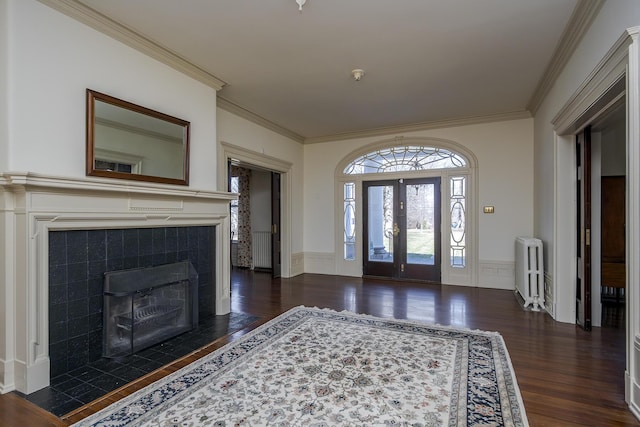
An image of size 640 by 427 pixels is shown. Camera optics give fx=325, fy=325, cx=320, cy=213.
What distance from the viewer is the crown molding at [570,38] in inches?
106

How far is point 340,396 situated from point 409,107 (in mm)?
4373

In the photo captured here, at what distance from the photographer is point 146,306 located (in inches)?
127

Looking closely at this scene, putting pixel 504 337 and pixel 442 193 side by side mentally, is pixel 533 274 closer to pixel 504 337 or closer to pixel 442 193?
pixel 504 337

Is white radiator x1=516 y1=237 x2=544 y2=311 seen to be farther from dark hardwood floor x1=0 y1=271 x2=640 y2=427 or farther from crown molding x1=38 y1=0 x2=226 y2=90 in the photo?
crown molding x1=38 y1=0 x2=226 y2=90

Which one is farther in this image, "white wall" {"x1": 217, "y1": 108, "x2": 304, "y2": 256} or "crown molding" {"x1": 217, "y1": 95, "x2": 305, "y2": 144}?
"white wall" {"x1": 217, "y1": 108, "x2": 304, "y2": 256}

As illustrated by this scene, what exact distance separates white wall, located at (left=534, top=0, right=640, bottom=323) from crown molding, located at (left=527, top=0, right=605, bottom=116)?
58 millimetres

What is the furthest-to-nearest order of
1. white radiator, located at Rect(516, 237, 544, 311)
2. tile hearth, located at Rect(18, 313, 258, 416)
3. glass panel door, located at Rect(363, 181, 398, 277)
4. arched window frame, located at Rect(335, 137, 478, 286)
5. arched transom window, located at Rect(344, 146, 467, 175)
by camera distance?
glass panel door, located at Rect(363, 181, 398, 277) < arched transom window, located at Rect(344, 146, 467, 175) < arched window frame, located at Rect(335, 137, 478, 286) < white radiator, located at Rect(516, 237, 544, 311) < tile hearth, located at Rect(18, 313, 258, 416)

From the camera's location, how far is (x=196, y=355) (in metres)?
3.02

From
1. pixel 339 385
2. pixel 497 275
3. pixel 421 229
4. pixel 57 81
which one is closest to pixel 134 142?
pixel 57 81

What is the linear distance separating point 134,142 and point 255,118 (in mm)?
2616

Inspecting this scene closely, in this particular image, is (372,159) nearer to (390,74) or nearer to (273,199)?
(273,199)

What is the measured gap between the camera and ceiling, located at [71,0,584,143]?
109 inches

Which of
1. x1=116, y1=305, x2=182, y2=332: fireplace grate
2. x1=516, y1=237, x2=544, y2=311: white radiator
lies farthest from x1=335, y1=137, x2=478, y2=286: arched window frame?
x1=116, y1=305, x2=182, y2=332: fireplace grate

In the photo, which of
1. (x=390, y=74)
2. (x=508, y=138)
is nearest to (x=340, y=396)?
(x=390, y=74)
